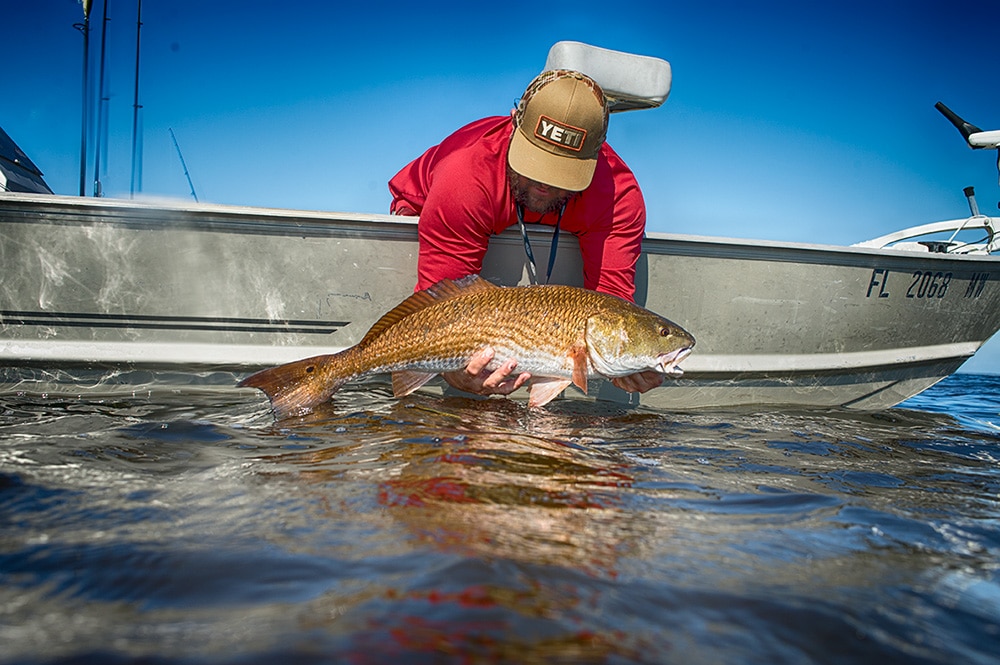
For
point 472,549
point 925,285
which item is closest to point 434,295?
point 472,549

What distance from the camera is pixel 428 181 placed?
4.70 m

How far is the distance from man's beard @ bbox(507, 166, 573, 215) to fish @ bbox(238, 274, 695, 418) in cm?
75

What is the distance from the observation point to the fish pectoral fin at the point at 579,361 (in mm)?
3615

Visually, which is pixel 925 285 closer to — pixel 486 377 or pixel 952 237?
pixel 952 237

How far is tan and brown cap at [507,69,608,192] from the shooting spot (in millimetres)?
3674

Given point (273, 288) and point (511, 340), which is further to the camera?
point (273, 288)

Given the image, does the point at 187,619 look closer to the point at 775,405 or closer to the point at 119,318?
the point at 119,318

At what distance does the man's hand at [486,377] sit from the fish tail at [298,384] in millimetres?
Result: 709

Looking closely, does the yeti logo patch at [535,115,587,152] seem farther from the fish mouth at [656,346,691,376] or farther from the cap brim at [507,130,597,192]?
the fish mouth at [656,346,691,376]

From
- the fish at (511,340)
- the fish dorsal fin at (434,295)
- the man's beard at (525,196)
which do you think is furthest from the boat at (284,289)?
the fish at (511,340)

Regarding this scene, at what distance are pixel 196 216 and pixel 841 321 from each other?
508cm

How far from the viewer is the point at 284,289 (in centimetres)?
455

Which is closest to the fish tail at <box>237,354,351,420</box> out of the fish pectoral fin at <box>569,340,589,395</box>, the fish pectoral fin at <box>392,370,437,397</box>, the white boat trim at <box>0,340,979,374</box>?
the fish pectoral fin at <box>392,370,437,397</box>

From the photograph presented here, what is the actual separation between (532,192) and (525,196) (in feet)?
0.32
